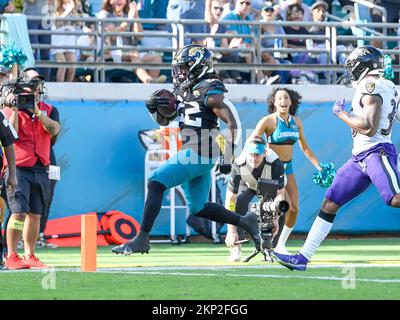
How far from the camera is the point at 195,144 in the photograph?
444 inches

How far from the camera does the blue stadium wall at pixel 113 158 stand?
17047 mm

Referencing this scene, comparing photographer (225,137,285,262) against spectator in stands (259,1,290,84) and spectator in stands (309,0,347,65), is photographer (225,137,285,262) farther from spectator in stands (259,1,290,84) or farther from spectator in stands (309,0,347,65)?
spectator in stands (309,0,347,65)

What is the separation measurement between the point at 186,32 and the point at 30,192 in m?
6.86

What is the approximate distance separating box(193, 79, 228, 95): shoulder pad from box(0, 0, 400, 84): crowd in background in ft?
18.6

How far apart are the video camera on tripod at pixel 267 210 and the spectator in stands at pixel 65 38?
5.20 meters

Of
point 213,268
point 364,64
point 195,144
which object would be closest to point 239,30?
point 213,268

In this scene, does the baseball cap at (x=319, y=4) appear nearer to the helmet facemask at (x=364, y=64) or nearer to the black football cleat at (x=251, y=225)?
the black football cleat at (x=251, y=225)

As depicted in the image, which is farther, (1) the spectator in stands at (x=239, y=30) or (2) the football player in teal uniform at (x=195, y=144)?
(1) the spectator in stands at (x=239, y=30)

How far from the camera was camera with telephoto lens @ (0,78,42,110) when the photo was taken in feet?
39.8

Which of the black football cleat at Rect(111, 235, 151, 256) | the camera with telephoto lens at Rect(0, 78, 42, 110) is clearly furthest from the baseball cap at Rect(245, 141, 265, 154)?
the black football cleat at Rect(111, 235, 151, 256)

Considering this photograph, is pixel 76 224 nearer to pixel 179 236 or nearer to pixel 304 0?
pixel 179 236

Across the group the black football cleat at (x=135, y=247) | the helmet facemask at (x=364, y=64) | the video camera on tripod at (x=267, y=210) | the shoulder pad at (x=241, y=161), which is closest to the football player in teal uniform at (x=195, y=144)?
the black football cleat at (x=135, y=247)

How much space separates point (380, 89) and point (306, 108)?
24.9 feet
